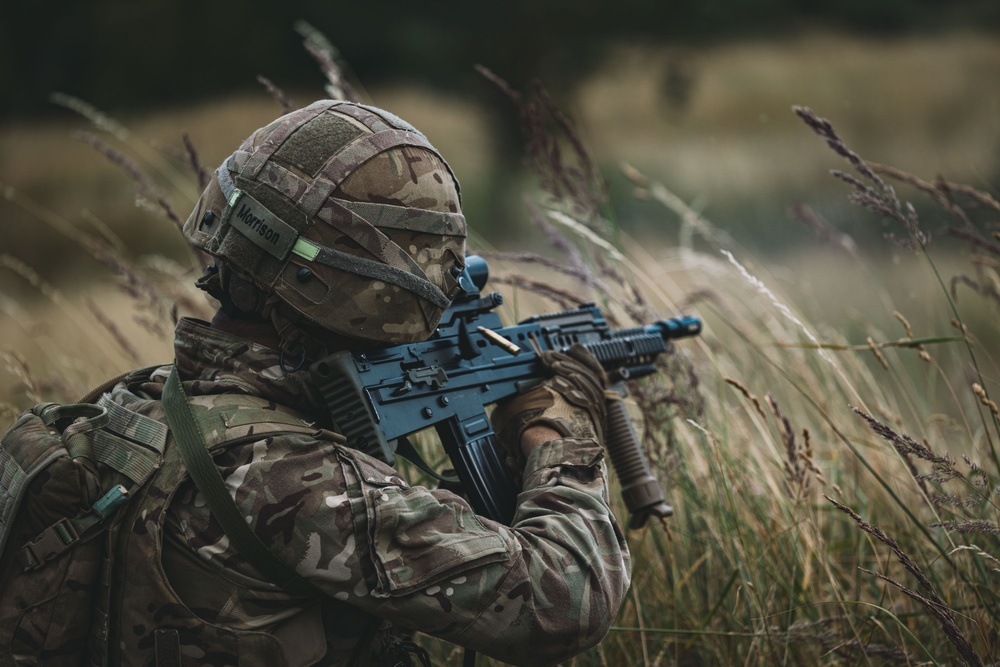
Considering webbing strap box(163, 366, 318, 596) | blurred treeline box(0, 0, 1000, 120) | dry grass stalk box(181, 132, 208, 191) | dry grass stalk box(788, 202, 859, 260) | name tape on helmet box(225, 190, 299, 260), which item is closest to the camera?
webbing strap box(163, 366, 318, 596)

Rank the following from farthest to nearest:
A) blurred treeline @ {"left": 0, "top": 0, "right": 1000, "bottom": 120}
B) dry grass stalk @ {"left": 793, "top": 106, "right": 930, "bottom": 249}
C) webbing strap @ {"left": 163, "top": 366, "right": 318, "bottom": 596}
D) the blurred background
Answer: blurred treeline @ {"left": 0, "top": 0, "right": 1000, "bottom": 120}
the blurred background
dry grass stalk @ {"left": 793, "top": 106, "right": 930, "bottom": 249}
webbing strap @ {"left": 163, "top": 366, "right": 318, "bottom": 596}

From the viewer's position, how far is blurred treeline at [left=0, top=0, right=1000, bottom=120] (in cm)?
1606

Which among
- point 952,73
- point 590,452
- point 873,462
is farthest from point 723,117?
point 590,452

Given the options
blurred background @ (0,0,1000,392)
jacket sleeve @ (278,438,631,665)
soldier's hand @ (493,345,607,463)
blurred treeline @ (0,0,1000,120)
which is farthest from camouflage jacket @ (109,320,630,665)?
blurred treeline @ (0,0,1000,120)

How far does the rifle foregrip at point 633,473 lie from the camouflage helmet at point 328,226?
3.02 feet

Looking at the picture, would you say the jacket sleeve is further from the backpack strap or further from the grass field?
the grass field

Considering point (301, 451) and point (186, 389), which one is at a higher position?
point (186, 389)

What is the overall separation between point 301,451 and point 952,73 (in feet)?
62.9

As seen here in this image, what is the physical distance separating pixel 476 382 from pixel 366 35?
17.7 meters

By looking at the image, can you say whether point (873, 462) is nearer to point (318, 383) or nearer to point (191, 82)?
point (318, 383)

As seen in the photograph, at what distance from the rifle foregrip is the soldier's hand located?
21cm

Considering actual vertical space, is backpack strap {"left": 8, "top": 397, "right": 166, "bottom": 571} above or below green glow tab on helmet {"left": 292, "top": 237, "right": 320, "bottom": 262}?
below

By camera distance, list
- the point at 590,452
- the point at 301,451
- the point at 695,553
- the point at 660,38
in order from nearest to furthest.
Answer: the point at 301,451, the point at 590,452, the point at 695,553, the point at 660,38

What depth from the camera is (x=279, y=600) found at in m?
1.83
